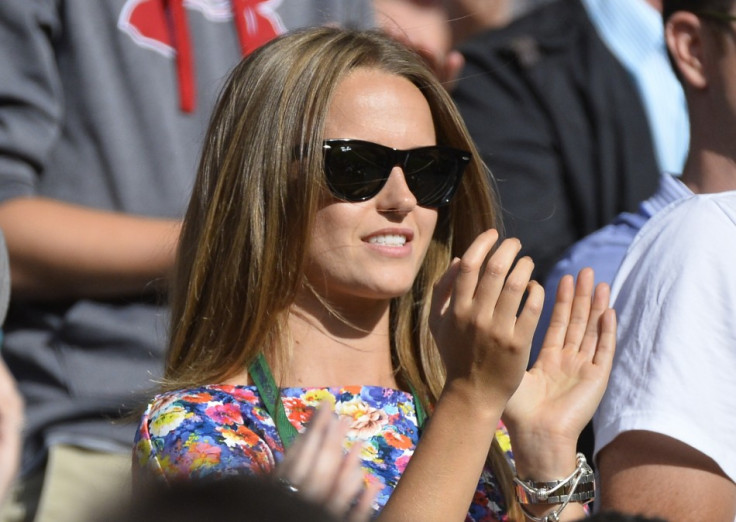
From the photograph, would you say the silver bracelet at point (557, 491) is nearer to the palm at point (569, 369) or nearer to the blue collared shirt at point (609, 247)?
the palm at point (569, 369)

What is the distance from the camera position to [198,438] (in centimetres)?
200

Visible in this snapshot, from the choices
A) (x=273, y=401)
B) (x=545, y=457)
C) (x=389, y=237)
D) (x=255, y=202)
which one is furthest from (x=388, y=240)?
(x=545, y=457)

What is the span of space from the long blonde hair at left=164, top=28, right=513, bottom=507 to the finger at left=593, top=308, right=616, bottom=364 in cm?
26

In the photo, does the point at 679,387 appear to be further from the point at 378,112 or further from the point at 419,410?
the point at 378,112

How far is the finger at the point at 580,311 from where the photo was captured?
221 cm

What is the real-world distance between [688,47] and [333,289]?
0.96 m

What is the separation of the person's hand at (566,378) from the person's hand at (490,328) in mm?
A: 208

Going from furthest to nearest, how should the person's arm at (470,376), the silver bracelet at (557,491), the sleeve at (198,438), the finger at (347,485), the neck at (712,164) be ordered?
1. the neck at (712,164)
2. the silver bracelet at (557,491)
3. the sleeve at (198,438)
4. the person's arm at (470,376)
5. the finger at (347,485)

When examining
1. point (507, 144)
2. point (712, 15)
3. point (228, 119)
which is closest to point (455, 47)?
point (507, 144)

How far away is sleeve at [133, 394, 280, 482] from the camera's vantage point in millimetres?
1957

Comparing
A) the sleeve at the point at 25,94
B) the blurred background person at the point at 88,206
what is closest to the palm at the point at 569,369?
the blurred background person at the point at 88,206

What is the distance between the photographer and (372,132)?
2.22 metres

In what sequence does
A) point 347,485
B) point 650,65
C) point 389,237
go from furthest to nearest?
point 650,65 < point 389,237 < point 347,485

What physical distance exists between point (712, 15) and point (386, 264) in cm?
92
